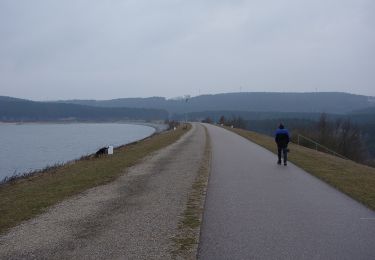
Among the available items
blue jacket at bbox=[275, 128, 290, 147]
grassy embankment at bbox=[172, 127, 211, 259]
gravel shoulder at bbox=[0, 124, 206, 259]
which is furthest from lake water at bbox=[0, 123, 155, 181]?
grassy embankment at bbox=[172, 127, 211, 259]

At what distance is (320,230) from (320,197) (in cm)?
360

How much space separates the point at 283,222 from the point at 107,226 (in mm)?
3128

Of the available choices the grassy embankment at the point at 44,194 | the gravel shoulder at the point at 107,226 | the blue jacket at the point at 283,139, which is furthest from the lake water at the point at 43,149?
the gravel shoulder at the point at 107,226

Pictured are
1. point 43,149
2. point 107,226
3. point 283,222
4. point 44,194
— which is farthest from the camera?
point 43,149

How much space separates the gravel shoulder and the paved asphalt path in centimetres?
76

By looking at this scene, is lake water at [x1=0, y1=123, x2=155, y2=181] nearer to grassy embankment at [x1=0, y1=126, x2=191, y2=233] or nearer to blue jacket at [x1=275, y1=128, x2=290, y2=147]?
grassy embankment at [x1=0, y1=126, x2=191, y2=233]

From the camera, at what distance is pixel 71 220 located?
9500mm

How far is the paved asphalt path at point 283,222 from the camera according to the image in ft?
24.0

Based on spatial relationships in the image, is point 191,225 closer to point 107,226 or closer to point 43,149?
point 107,226

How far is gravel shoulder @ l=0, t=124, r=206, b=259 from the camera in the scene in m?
7.30

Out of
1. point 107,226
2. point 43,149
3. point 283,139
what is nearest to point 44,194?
point 107,226

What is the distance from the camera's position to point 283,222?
915cm

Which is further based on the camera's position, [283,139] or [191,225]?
[283,139]

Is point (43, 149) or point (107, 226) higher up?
point (107, 226)
